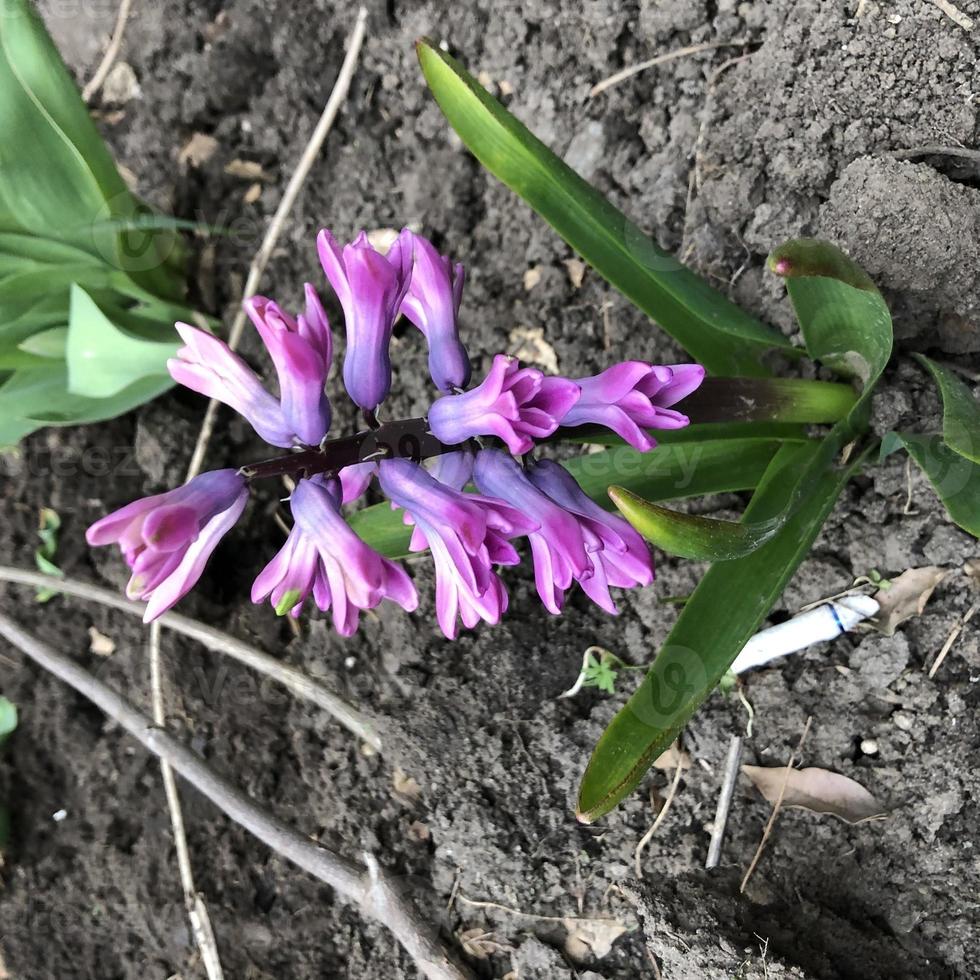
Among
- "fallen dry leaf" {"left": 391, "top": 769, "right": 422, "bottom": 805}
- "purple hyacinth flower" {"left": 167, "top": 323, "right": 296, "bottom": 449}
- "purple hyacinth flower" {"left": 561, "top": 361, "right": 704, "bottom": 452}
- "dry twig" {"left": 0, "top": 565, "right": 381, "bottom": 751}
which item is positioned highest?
"purple hyacinth flower" {"left": 561, "top": 361, "right": 704, "bottom": 452}

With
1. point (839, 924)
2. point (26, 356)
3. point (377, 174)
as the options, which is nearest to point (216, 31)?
point (377, 174)

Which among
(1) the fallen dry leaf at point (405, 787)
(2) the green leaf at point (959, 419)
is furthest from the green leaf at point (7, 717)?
(2) the green leaf at point (959, 419)

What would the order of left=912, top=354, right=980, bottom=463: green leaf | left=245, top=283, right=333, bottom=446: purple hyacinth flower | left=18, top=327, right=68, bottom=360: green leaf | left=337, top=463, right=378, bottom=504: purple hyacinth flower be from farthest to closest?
left=18, top=327, right=68, bottom=360: green leaf
left=337, top=463, right=378, bottom=504: purple hyacinth flower
left=912, top=354, right=980, bottom=463: green leaf
left=245, top=283, right=333, bottom=446: purple hyacinth flower

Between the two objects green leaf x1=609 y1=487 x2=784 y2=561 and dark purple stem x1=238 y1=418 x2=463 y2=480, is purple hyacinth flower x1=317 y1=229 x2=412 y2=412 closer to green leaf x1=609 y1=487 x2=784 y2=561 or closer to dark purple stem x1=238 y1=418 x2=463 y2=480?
dark purple stem x1=238 y1=418 x2=463 y2=480

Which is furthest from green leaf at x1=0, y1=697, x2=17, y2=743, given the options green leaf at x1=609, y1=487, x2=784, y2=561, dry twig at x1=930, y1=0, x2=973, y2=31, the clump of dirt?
dry twig at x1=930, y1=0, x2=973, y2=31

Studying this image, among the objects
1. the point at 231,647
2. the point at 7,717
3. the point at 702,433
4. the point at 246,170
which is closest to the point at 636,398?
the point at 702,433

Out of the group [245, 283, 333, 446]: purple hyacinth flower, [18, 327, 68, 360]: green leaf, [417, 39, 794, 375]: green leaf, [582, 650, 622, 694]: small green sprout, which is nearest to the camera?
[245, 283, 333, 446]: purple hyacinth flower

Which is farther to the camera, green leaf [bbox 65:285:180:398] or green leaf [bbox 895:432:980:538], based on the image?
green leaf [bbox 65:285:180:398]
